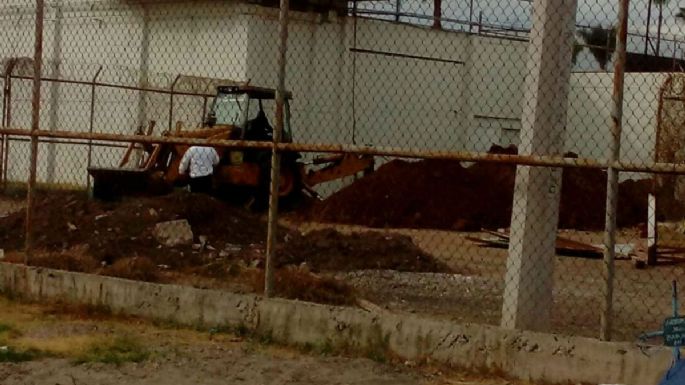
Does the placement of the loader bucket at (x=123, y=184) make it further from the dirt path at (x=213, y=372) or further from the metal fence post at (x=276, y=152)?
the dirt path at (x=213, y=372)

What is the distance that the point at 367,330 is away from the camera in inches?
287

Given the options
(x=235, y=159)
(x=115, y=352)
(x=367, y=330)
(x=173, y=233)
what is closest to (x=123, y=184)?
(x=235, y=159)

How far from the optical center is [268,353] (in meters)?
7.42

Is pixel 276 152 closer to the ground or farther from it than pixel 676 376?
farther from it

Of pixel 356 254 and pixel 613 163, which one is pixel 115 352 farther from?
pixel 356 254

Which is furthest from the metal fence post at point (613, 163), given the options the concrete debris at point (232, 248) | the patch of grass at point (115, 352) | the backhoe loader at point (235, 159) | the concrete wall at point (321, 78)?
the concrete wall at point (321, 78)

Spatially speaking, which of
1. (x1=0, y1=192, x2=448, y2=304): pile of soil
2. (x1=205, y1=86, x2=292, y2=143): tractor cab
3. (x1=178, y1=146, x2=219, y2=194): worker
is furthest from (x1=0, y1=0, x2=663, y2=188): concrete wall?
(x1=0, y1=192, x2=448, y2=304): pile of soil

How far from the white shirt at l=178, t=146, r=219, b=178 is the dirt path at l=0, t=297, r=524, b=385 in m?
10.9

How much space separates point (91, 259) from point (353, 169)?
1134cm

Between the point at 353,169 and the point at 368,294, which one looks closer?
the point at 368,294

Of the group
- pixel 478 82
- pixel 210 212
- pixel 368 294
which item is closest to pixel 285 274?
pixel 368 294

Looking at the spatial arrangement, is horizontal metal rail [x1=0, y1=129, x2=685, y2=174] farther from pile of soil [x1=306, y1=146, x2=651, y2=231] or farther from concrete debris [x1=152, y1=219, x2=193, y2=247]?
pile of soil [x1=306, y1=146, x2=651, y2=231]

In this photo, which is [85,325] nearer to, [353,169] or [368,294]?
[368,294]

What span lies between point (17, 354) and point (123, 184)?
36.2ft
